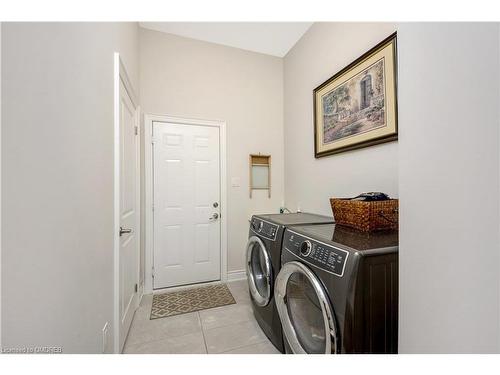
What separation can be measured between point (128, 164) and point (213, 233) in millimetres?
1313

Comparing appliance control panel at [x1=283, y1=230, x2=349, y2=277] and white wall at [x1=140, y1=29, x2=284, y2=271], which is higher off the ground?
white wall at [x1=140, y1=29, x2=284, y2=271]

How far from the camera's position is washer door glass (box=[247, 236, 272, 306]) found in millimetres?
1609

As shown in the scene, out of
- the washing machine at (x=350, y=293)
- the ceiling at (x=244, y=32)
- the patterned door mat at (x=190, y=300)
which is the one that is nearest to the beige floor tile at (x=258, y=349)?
the washing machine at (x=350, y=293)

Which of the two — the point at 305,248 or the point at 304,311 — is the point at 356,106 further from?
the point at 304,311

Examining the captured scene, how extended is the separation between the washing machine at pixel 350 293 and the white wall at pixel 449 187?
0.66 ft

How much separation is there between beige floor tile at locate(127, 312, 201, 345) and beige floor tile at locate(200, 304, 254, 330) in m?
0.08

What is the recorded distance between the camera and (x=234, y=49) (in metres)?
2.79

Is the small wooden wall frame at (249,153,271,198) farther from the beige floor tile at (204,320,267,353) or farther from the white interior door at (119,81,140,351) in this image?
the beige floor tile at (204,320,267,353)

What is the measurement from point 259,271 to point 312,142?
4.97 feet

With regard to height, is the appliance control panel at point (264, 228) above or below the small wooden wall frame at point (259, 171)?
below

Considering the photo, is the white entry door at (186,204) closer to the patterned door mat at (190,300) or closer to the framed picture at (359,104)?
the patterned door mat at (190,300)

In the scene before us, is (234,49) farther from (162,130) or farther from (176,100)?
(162,130)

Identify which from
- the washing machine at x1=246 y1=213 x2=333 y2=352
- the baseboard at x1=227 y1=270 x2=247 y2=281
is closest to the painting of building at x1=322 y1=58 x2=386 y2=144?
the washing machine at x1=246 y1=213 x2=333 y2=352

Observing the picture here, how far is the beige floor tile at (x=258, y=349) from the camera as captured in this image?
1556 millimetres
